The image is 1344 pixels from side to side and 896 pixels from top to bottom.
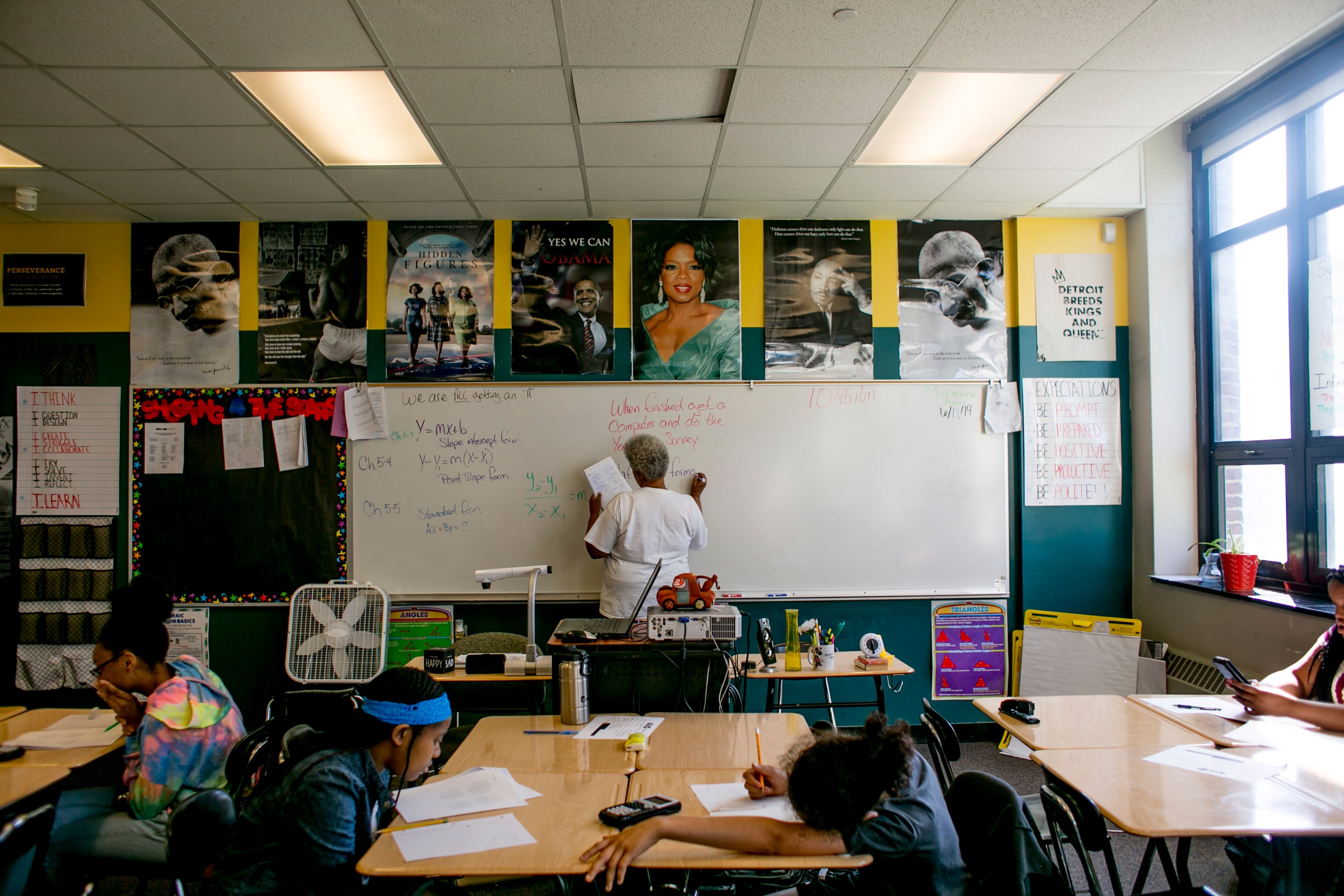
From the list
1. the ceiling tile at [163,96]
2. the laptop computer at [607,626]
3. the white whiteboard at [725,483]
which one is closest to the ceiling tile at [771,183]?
the white whiteboard at [725,483]

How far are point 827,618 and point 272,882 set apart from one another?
329cm

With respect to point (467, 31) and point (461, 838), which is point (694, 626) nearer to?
point (461, 838)

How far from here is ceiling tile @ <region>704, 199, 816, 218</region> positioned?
4.06m

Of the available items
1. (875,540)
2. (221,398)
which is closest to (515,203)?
(221,398)

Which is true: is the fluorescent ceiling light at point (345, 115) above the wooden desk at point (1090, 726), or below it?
above

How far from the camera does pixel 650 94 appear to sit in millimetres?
2900

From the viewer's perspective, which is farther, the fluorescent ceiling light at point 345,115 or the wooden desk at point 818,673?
the wooden desk at point 818,673

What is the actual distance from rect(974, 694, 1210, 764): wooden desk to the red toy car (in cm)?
109

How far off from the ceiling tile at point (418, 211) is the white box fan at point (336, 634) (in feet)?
7.11

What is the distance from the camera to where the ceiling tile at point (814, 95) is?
2766 mm

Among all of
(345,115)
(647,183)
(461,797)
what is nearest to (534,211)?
(647,183)

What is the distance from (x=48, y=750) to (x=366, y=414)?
7.40 ft

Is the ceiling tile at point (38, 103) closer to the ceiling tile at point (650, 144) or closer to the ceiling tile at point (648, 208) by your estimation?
the ceiling tile at point (650, 144)

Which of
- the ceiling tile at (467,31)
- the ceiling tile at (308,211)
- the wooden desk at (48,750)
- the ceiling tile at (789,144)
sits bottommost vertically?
the wooden desk at (48,750)
